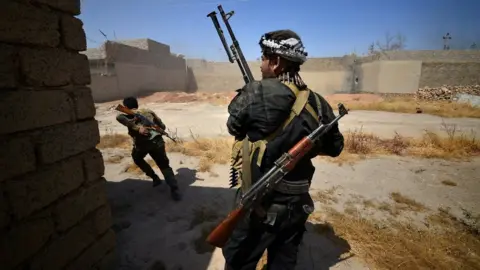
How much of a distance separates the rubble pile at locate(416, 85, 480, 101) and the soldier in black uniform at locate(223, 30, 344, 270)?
19.6m

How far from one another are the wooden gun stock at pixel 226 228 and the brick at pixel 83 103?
129cm

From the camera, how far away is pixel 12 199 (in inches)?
54.7

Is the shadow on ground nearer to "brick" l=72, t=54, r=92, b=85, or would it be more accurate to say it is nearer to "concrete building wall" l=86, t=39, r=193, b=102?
"brick" l=72, t=54, r=92, b=85

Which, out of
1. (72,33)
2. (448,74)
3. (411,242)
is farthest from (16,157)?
(448,74)

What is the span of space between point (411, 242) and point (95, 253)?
3025 mm

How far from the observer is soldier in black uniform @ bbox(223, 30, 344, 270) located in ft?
4.94

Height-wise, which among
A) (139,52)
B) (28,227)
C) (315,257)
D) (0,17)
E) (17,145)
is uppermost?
(139,52)

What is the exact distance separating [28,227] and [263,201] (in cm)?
141

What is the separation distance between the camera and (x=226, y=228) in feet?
5.24

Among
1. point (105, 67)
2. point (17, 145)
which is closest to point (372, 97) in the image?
point (105, 67)

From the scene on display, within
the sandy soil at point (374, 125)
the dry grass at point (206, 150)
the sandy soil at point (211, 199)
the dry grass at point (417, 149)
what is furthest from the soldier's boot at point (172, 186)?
the sandy soil at point (374, 125)

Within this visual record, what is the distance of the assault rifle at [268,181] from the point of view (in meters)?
1.53

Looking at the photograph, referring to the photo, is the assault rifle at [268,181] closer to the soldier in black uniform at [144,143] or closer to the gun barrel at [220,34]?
the gun barrel at [220,34]

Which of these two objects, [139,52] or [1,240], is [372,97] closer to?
[139,52]
